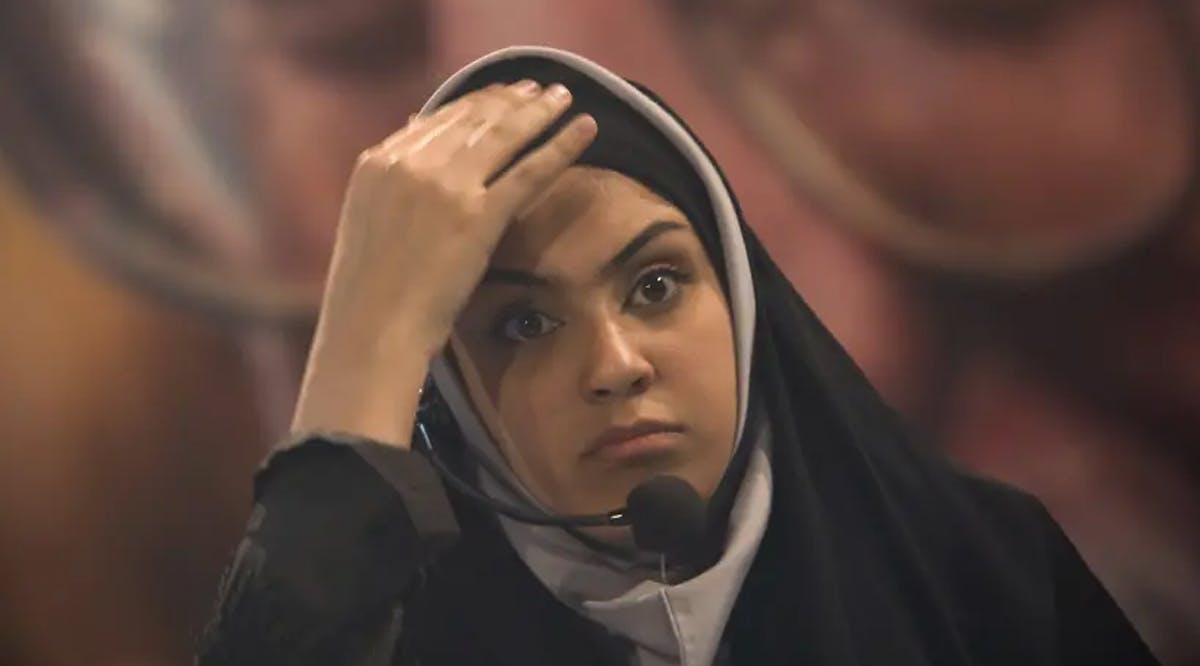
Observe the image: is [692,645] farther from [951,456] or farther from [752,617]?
[951,456]

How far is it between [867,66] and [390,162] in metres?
0.39

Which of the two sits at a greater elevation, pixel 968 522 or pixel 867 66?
pixel 867 66

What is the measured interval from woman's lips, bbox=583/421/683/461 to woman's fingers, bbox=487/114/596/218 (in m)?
0.15

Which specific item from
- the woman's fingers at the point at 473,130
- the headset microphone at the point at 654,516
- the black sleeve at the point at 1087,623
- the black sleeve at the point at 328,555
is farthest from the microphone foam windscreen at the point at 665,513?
the black sleeve at the point at 1087,623

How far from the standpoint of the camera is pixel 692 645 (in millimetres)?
735

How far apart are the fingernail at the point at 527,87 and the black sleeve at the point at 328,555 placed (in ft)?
0.80

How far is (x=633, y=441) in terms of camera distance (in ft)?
2.37

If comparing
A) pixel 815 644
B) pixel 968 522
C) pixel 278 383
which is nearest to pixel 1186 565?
pixel 968 522

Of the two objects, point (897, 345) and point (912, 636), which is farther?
point (897, 345)

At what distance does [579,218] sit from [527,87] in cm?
10

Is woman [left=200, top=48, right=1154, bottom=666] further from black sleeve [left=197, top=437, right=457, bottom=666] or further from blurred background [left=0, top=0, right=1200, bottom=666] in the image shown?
blurred background [left=0, top=0, right=1200, bottom=666]

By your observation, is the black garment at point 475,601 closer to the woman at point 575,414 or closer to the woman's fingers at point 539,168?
the woman at point 575,414

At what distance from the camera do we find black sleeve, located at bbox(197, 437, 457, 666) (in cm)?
64

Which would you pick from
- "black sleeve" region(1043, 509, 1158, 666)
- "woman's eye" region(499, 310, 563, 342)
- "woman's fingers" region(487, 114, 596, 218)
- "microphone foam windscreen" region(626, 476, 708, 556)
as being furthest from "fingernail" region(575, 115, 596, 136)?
"black sleeve" region(1043, 509, 1158, 666)
